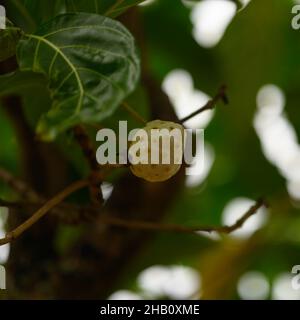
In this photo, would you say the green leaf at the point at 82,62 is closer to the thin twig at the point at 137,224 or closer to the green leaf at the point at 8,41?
the green leaf at the point at 8,41

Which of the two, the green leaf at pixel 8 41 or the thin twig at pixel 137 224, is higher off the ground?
the green leaf at pixel 8 41

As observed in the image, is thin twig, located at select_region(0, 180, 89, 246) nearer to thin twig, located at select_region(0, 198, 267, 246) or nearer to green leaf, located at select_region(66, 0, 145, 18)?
thin twig, located at select_region(0, 198, 267, 246)

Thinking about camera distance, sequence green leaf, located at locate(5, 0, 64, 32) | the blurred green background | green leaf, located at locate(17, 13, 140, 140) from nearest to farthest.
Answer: green leaf, located at locate(17, 13, 140, 140) < green leaf, located at locate(5, 0, 64, 32) < the blurred green background

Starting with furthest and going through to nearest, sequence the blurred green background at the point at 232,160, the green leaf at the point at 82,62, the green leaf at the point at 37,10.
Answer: the blurred green background at the point at 232,160
the green leaf at the point at 37,10
the green leaf at the point at 82,62

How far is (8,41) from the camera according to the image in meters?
0.61

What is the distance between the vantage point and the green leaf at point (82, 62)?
1.65 ft

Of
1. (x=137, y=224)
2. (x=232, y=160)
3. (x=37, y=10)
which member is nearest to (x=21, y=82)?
(x=37, y=10)

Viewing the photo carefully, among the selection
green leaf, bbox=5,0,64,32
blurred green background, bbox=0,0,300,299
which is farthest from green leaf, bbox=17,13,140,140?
blurred green background, bbox=0,0,300,299

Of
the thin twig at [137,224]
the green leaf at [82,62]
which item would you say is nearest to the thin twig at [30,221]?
the thin twig at [137,224]

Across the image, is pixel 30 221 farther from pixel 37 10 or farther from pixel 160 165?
pixel 37 10

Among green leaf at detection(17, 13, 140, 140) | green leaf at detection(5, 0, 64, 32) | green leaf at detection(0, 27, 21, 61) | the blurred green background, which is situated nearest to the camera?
green leaf at detection(17, 13, 140, 140)

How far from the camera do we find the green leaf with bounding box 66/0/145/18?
69 cm

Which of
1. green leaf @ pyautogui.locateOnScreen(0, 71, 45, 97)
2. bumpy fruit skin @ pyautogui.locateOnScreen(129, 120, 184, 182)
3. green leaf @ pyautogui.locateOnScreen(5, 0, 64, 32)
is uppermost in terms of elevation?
green leaf @ pyautogui.locateOnScreen(5, 0, 64, 32)
